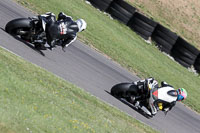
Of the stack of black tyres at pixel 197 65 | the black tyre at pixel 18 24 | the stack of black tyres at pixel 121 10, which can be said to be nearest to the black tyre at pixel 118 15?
the stack of black tyres at pixel 121 10

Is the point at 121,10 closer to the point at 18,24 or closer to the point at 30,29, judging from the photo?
the point at 30,29

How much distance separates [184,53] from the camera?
2286 cm

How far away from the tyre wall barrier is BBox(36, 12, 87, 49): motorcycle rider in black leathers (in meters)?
10.4

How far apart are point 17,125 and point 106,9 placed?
17.0 meters

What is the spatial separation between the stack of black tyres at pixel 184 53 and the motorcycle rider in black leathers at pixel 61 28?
11.6 metres

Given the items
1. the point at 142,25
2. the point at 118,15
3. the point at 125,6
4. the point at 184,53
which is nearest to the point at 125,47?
the point at 125,6

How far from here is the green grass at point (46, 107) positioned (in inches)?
265

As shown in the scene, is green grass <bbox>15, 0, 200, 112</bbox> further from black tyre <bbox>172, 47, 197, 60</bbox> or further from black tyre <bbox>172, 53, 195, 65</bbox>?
black tyre <bbox>172, 47, 197, 60</bbox>

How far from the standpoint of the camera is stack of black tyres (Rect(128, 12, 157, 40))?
22672mm

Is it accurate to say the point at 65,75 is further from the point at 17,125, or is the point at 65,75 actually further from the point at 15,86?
the point at 17,125

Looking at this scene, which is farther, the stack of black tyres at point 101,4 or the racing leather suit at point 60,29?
the stack of black tyres at point 101,4

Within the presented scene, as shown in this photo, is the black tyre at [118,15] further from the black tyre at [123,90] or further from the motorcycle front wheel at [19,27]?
the motorcycle front wheel at [19,27]

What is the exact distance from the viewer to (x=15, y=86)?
309 inches

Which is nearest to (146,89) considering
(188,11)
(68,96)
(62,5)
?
(68,96)
